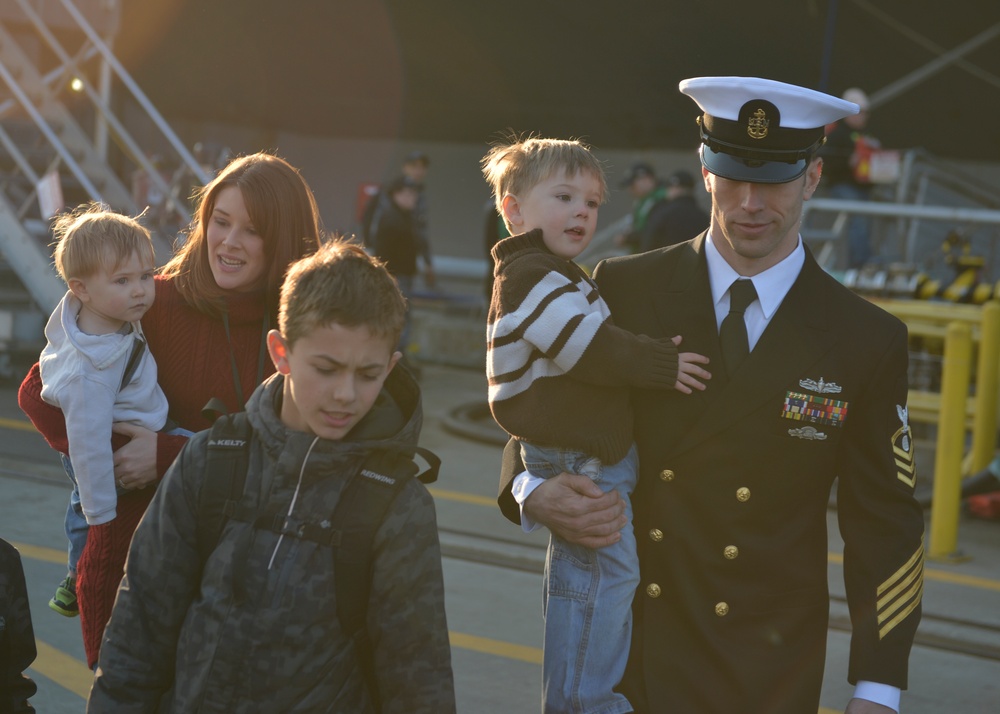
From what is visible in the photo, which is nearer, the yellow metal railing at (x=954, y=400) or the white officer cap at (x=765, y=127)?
the white officer cap at (x=765, y=127)

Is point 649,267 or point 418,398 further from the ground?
point 649,267

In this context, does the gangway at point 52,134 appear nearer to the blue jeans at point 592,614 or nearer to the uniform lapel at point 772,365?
the blue jeans at point 592,614

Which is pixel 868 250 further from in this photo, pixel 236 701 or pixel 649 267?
pixel 236 701

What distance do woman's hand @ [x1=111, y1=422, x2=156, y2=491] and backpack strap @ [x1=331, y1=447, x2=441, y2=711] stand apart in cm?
83

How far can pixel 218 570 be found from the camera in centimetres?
239

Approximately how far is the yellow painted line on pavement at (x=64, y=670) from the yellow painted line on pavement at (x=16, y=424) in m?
4.16

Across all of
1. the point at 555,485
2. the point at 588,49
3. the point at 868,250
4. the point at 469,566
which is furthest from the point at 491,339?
the point at 588,49

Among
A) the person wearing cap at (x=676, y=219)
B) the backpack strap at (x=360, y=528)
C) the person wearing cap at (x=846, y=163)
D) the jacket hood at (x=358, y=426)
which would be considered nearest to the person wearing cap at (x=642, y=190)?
the person wearing cap at (x=676, y=219)

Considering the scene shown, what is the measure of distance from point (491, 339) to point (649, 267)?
405 millimetres


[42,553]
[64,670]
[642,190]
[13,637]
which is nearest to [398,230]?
[642,190]

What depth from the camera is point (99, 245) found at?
121 inches

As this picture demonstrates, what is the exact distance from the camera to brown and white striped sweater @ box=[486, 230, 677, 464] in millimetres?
2748

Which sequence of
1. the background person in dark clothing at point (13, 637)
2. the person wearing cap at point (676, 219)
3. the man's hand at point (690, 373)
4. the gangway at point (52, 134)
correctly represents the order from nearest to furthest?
the man's hand at point (690, 373), the background person in dark clothing at point (13, 637), the person wearing cap at point (676, 219), the gangway at point (52, 134)

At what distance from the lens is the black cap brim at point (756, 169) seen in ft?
8.65
